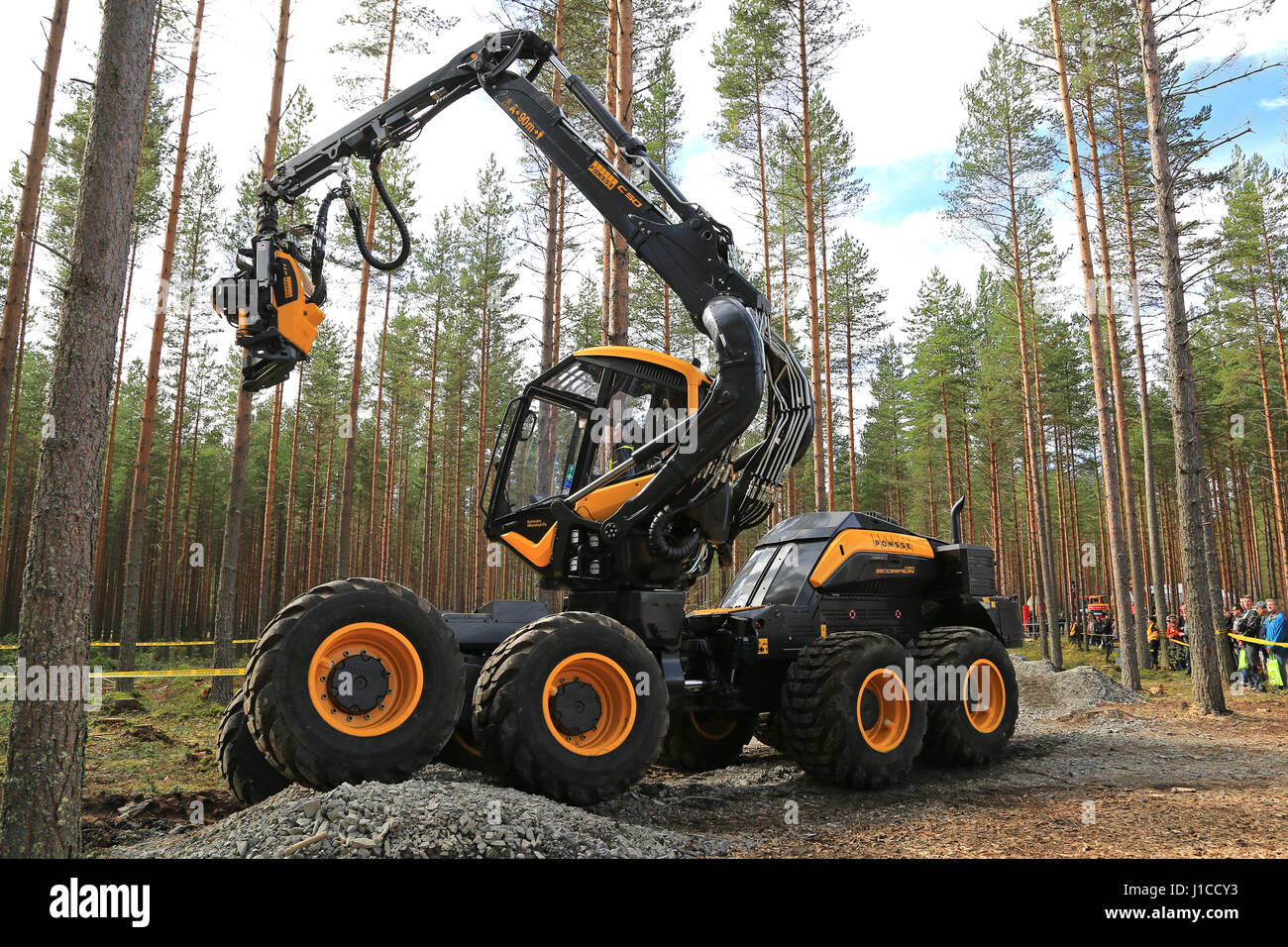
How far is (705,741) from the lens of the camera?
8078 mm

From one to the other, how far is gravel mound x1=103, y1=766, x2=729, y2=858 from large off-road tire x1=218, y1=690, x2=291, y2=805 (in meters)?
0.59

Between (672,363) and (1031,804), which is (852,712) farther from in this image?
(672,363)

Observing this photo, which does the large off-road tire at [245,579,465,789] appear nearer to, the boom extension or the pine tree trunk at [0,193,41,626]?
the boom extension

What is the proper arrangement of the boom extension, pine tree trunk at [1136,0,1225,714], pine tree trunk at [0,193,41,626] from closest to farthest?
the boom extension < pine tree trunk at [1136,0,1225,714] < pine tree trunk at [0,193,41,626]

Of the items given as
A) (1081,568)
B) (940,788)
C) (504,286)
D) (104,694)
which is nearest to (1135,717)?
(940,788)

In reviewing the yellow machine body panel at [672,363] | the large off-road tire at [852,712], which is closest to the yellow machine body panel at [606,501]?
the yellow machine body panel at [672,363]

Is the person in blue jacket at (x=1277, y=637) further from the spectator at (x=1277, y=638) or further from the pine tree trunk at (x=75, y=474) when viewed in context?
the pine tree trunk at (x=75, y=474)

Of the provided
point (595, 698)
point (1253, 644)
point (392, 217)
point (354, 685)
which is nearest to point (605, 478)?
point (595, 698)

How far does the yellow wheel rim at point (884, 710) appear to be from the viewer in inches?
259

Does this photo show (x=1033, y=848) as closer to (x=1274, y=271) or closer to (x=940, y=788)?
(x=940, y=788)

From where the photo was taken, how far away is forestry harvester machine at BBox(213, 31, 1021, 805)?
4.67m

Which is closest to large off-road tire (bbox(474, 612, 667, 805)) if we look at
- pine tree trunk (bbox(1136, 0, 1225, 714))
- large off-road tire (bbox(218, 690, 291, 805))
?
large off-road tire (bbox(218, 690, 291, 805))

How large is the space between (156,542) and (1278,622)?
47.4m

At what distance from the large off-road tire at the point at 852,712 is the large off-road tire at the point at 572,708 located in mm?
1604
